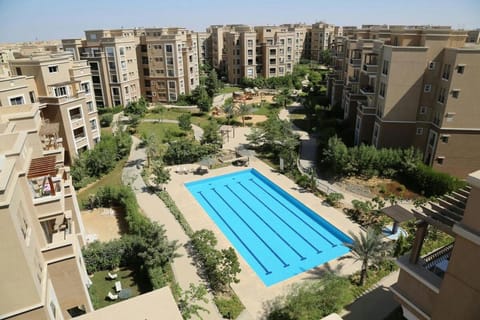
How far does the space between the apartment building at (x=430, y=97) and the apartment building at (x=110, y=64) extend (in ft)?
113

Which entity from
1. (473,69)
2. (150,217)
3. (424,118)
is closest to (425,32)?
(473,69)

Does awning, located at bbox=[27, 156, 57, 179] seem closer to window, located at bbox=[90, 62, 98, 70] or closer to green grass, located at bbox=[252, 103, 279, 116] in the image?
green grass, located at bbox=[252, 103, 279, 116]

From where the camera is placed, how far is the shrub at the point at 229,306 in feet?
46.5

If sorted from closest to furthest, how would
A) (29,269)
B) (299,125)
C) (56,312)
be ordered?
(29,269), (56,312), (299,125)

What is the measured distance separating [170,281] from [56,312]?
5483 millimetres

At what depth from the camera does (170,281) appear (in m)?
15.9

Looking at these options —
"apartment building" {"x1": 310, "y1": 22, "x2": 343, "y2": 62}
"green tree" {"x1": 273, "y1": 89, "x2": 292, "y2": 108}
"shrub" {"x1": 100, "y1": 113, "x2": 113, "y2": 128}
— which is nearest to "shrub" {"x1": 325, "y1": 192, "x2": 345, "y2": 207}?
"green tree" {"x1": 273, "y1": 89, "x2": 292, "y2": 108}

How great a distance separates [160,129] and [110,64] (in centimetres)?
1416

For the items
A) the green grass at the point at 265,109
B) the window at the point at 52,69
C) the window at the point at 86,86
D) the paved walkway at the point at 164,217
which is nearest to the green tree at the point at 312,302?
the paved walkway at the point at 164,217

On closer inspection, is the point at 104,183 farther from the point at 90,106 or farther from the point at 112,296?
the point at 112,296

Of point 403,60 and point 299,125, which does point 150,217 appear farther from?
point 299,125

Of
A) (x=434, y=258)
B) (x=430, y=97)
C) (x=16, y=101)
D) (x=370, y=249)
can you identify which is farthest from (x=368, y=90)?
(x=16, y=101)

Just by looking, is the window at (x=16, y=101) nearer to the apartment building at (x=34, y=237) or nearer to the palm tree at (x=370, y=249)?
the apartment building at (x=34, y=237)

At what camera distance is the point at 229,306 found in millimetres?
14539
